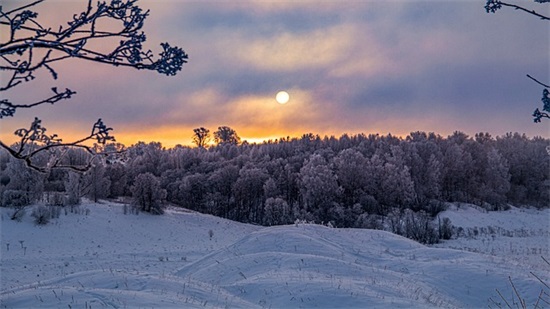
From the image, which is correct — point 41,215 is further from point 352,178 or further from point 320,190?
point 352,178

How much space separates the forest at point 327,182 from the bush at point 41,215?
2.78 metres

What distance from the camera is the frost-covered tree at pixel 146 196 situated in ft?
153

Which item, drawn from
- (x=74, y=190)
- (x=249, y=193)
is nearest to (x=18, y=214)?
(x=74, y=190)

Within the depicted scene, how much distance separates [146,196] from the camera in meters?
46.8

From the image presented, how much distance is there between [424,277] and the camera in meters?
A: 15.3

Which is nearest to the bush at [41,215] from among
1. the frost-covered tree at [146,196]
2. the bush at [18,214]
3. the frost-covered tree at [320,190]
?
the bush at [18,214]

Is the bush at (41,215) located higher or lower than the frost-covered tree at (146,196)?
lower

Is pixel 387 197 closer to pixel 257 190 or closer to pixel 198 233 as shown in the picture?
pixel 257 190

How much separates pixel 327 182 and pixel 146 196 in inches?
820

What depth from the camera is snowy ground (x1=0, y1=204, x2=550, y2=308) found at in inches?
379

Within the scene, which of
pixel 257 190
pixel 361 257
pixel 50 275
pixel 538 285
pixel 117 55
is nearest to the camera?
pixel 117 55

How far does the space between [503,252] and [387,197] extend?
84.0ft

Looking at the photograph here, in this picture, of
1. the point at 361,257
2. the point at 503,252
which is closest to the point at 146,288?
the point at 361,257

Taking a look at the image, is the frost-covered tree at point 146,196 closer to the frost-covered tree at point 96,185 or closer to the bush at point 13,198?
the frost-covered tree at point 96,185
